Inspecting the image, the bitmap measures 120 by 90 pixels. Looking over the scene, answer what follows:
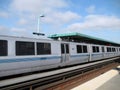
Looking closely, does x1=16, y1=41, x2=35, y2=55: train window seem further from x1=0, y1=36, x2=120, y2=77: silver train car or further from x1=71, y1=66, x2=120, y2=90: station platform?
x1=71, y1=66, x2=120, y2=90: station platform

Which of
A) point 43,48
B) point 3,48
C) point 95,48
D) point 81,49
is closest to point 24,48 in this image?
point 3,48

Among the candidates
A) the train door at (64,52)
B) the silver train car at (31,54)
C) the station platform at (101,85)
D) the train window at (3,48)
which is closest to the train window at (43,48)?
the silver train car at (31,54)

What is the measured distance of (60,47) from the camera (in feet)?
47.5

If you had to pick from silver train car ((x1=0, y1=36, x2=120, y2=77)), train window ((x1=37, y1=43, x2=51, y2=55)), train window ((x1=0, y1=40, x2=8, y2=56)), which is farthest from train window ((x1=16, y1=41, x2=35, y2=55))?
train window ((x1=0, y1=40, x2=8, y2=56))

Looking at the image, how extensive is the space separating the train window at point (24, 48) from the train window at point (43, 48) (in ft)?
2.09

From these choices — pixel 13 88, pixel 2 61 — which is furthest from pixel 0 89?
pixel 2 61

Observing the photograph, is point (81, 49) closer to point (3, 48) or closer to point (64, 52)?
point (64, 52)

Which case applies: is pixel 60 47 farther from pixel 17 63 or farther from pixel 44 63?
pixel 17 63

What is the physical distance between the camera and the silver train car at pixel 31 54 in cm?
945

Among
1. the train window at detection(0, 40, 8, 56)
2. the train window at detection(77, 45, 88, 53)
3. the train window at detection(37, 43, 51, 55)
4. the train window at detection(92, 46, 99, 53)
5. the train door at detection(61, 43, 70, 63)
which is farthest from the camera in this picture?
the train window at detection(92, 46, 99, 53)

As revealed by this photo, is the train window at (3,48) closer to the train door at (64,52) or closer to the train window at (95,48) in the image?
the train door at (64,52)

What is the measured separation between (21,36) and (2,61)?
7.41 ft

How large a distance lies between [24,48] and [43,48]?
1.93 metres

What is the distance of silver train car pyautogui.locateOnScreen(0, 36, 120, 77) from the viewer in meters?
9.45
